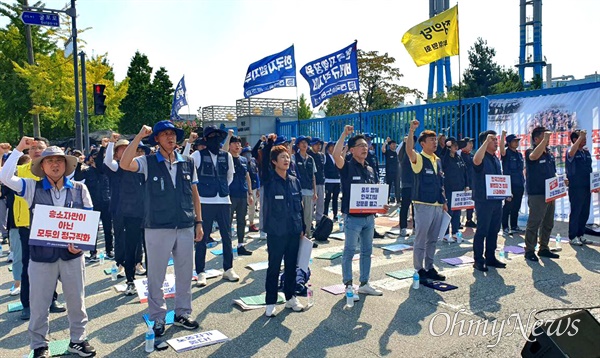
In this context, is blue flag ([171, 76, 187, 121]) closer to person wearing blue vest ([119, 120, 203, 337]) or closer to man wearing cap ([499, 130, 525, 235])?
man wearing cap ([499, 130, 525, 235])

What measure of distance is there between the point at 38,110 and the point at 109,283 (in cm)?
2181

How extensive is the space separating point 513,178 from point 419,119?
5575mm

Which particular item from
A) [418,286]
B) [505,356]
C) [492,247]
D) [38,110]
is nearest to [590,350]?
[505,356]

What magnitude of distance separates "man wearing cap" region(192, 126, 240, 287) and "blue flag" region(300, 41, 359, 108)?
740cm

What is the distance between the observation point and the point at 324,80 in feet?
46.2

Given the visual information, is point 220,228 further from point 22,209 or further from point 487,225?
point 487,225

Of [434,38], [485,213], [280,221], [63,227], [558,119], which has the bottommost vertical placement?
[485,213]

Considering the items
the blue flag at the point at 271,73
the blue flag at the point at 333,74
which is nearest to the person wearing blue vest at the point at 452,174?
the blue flag at the point at 333,74

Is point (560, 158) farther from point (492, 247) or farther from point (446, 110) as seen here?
point (492, 247)

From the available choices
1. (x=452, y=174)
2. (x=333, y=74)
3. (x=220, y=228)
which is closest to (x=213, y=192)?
(x=220, y=228)

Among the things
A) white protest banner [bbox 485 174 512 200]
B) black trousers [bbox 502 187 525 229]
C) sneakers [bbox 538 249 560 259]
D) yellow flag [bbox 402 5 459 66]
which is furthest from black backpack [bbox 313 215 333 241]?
yellow flag [bbox 402 5 459 66]

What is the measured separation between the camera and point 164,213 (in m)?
4.75

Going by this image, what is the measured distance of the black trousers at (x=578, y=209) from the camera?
29.4 feet

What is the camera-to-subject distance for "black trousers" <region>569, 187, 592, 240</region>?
8969 millimetres
